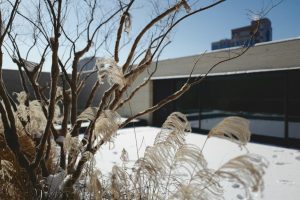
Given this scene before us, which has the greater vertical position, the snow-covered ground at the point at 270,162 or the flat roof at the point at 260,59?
the flat roof at the point at 260,59

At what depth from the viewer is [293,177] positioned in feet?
16.2

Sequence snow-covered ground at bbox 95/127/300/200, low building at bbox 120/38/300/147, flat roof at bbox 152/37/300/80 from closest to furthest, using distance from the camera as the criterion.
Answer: snow-covered ground at bbox 95/127/300/200
flat roof at bbox 152/37/300/80
low building at bbox 120/38/300/147

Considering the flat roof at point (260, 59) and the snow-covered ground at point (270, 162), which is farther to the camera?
the flat roof at point (260, 59)

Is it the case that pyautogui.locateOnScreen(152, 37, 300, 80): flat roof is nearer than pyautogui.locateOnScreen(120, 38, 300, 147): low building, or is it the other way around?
pyautogui.locateOnScreen(152, 37, 300, 80): flat roof

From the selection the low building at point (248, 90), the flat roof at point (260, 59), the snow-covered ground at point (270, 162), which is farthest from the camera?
the low building at point (248, 90)

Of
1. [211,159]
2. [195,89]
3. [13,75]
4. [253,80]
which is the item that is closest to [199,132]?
[195,89]

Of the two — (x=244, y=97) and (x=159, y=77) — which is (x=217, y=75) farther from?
(x=159, y=77)

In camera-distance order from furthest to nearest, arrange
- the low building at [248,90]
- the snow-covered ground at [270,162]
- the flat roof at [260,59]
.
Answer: the low building at [248,90], the flat roof at [260,59], the snow-covered ground at [270,162]

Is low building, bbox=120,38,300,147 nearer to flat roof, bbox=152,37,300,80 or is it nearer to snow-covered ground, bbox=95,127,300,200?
flat roof, bbox=152,37,300,80

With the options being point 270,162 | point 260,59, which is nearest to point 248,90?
point 260,59

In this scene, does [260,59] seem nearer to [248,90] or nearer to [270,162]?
[248,90]

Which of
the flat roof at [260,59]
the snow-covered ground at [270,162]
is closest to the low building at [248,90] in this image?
the flat roof at [260,59]

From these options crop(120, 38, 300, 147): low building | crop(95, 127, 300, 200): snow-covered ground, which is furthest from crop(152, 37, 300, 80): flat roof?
crop(95, 127, 300, 200): snow-covered ground

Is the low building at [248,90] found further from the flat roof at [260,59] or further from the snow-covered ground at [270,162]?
the snow-covered ground at [270,162]
